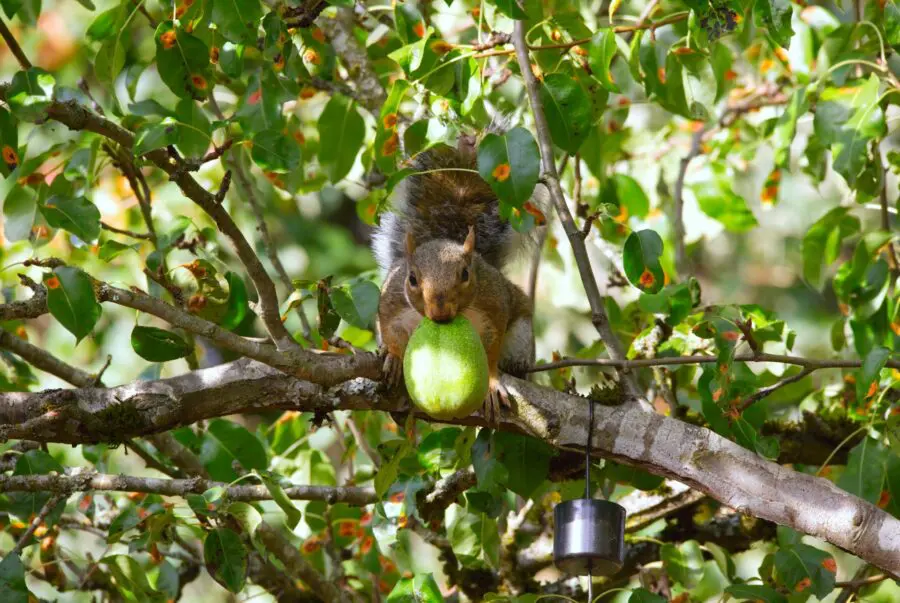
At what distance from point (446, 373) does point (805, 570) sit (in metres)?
0.72

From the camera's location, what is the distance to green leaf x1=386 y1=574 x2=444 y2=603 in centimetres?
186

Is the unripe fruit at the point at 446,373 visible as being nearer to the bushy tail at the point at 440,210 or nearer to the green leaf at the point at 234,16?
the green leaf at the point at 234,16

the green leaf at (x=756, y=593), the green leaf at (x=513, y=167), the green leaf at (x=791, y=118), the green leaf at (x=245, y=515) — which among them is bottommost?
the green leaf at (x=756, y=593)

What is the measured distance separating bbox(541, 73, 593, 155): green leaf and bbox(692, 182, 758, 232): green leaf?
3.06ft

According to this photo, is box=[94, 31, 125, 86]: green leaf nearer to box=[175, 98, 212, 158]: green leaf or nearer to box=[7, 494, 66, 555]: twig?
box=[175, 98, 212, 158]: green leaf

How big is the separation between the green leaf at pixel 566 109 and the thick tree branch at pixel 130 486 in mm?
824

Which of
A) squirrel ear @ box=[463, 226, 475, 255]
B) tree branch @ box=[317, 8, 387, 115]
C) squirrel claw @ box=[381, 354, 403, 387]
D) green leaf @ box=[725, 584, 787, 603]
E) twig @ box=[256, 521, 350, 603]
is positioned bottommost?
green leaf @ box=[725, 584, 787, 603]

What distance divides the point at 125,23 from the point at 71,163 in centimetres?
28

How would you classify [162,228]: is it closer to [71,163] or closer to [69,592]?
[71,163]

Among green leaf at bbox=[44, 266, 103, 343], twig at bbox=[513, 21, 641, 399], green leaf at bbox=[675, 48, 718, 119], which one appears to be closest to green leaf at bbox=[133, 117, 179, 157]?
green leaf at bbox=[44, 266, 103, 343]

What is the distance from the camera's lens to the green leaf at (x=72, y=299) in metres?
1.63

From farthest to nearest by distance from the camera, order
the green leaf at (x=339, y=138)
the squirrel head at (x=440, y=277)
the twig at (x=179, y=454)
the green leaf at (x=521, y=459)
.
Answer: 1. the green leaf at (x=339, y=138)
2. the twig at (x=179, y=454)
3. the green leaf at (x=521, y=459)
4. the squirrel head at (x=440, y=277)

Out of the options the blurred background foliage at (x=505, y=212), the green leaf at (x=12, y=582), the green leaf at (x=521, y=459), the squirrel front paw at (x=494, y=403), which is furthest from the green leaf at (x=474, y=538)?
the green leaf at (x=12, y=582)

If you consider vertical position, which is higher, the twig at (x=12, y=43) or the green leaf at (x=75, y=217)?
the twig at (x=12, y=43)
